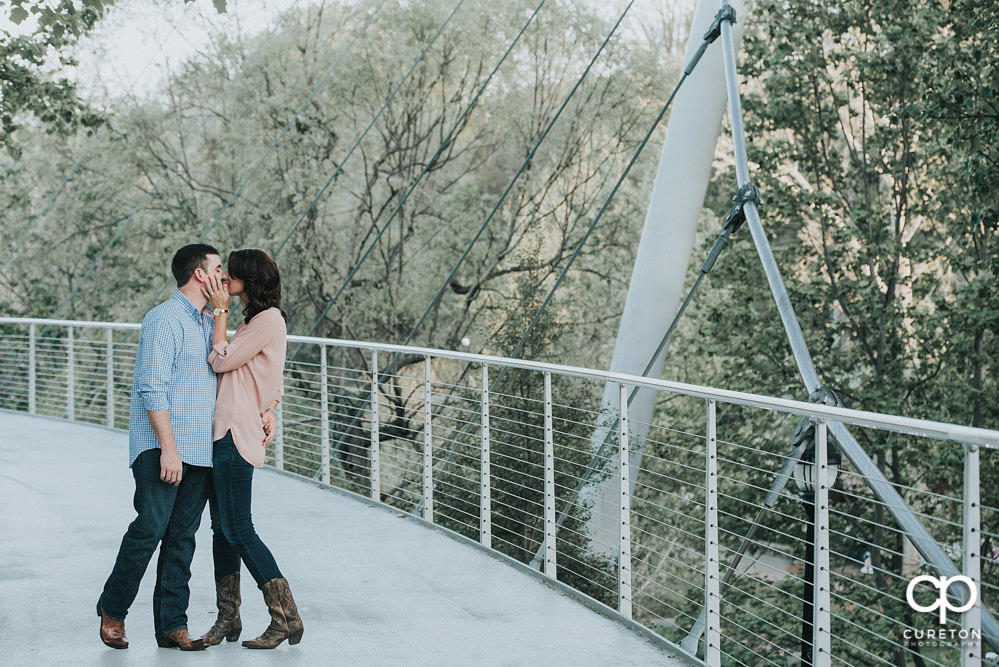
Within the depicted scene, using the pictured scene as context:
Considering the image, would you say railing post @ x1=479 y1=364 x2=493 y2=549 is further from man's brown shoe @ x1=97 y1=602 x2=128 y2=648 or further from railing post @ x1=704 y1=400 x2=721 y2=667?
man's brown shoe @ x1=97 y1=602 x2=128 y2=648

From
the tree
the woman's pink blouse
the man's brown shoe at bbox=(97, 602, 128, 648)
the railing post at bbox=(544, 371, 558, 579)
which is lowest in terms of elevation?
the man's brown shoe at bbox=(97, 602, 128, 648)

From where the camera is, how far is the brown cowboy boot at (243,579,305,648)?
3803 mm

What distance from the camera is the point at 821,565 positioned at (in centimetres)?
335

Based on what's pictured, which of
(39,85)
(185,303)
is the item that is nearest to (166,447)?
(185,303)

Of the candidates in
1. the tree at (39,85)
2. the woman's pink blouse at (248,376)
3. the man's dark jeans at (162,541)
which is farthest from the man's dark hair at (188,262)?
the tree at (39,85)

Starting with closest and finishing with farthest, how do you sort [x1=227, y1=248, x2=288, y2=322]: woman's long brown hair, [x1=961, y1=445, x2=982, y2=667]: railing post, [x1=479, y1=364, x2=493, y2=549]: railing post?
[x1=961, y1=445, x2=982, y2=667]: railing post → [x1=227, y1=248, x2=288, y2=322]: woman's long brown hair → [x1=479, y1=364, x2=493, y2=549]: railing post

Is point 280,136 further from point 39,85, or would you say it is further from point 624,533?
point 624,533

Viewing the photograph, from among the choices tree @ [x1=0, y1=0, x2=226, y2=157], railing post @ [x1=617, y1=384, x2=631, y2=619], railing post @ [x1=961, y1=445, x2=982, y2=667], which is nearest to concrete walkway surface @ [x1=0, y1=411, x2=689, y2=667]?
railing post @ [x1=617, y1=384, x2=631, y2=619]

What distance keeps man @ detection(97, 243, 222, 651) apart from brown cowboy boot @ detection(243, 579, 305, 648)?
11.9 inches

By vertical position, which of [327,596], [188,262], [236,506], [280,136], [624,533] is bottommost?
[327,596]

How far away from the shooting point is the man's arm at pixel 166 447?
138 inches

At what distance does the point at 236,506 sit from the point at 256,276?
2.48ft

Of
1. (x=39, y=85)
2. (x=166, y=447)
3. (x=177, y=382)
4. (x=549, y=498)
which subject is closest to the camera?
(x=166, y=447)

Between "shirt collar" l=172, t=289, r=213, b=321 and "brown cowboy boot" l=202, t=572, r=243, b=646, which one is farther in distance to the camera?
"brown cowboy boot" l=202, t=572, r=243, b=646
